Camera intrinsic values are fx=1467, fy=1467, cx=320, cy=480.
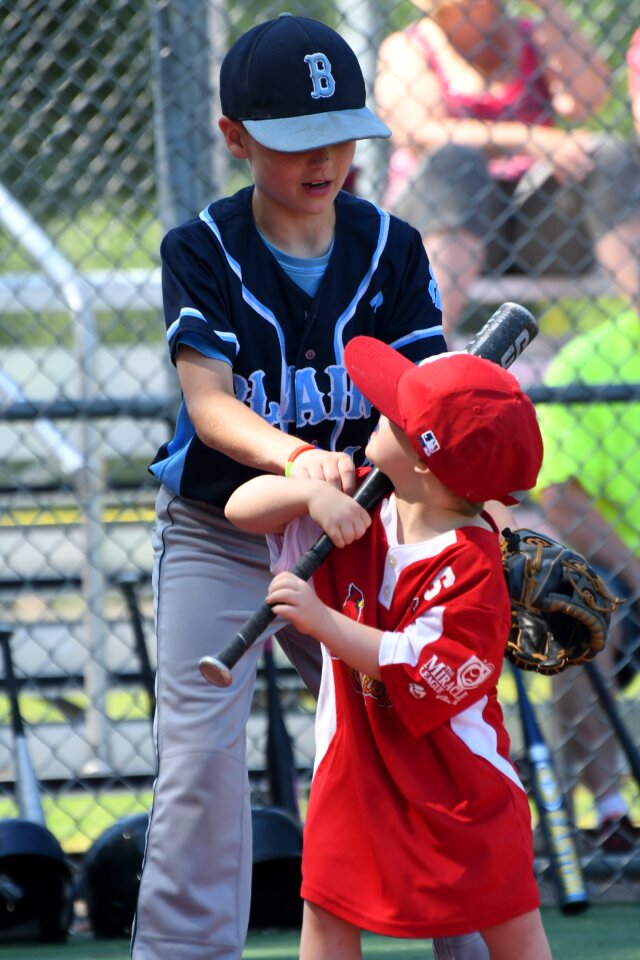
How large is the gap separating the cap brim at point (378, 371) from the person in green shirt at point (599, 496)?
200 cm

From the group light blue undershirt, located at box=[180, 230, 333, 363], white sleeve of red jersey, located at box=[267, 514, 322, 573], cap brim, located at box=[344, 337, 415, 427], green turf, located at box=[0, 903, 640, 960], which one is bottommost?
green turf, located at box=[0, 903, 640, 960]

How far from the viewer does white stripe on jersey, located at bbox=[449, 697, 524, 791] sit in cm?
209

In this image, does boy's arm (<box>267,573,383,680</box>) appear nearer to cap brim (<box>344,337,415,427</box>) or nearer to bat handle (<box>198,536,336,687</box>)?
bat handle (<box>198,536,336,687</box>)

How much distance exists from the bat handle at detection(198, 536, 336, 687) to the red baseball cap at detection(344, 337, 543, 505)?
12 cm

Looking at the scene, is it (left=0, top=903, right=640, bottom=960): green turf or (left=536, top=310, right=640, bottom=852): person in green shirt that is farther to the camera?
(left=536, top=310, right=640, bottom=852): person in green shirt

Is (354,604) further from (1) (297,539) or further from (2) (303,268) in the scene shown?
(2) (303,268)

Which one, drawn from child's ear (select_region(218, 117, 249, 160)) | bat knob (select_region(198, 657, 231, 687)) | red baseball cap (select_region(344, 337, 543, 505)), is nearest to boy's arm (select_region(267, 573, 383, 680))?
bat knob (select_region(198, 657, 231, 687))

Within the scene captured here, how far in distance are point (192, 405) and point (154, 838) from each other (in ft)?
2.34

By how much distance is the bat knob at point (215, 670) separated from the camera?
6.54 feet

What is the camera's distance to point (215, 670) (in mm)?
2002

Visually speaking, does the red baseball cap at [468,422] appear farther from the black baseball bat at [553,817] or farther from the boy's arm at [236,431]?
the black baseball bat at [553,817]

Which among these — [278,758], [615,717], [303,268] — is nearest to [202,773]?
[303,268]

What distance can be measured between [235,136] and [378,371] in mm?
576

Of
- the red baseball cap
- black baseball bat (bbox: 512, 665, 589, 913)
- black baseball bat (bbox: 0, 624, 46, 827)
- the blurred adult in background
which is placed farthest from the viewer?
the blurred adult in background
